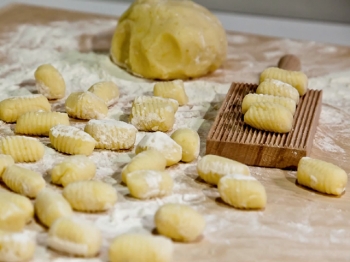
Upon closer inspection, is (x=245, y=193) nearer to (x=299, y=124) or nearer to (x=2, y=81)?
(x=299, y=124)

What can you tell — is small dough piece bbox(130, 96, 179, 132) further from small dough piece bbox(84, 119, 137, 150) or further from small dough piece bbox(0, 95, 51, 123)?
small dough piece bbox(0, 95, 51, 123)

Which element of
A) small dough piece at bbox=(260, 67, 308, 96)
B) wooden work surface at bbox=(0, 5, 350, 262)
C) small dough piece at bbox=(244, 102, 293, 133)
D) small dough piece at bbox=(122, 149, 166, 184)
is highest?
small dough piece at bbox=(260, 67, 308, 96)

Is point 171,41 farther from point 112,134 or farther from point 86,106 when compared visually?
point 112,134

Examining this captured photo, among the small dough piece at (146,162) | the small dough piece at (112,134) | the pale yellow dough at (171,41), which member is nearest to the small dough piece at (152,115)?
the small dough piece at (112,134)

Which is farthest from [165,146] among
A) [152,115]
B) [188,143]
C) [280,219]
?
[280,219]

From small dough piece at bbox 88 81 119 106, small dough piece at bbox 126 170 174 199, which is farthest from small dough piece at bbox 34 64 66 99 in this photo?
small dough piece at bbox 126 170 174 199

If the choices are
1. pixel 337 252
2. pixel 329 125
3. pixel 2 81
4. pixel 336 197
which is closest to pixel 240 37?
pixel 329 125
